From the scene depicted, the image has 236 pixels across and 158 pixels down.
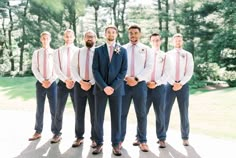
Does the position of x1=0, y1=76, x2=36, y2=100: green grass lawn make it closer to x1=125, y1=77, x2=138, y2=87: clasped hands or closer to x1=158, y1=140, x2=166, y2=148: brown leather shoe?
x1=158, y1=140, x2=166, y2=148: brown leather shoe

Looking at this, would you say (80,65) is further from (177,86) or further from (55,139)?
(177,86)

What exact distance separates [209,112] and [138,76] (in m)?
4.95

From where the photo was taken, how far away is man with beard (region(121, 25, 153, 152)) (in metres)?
3.91

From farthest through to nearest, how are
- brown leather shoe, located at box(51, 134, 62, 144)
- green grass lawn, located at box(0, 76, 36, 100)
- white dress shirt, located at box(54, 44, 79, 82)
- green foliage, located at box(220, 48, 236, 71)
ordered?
1. green foliage, located at box(220, 48, 236, 71)
2. green grass lawn, located at box(0, 76, 36, 100)
3. brown leather shoe, located at box(51, 134, 62, 144)
4. white dress shirt, located at box(54, 44, 79, 82)

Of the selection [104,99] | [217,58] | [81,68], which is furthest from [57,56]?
[217,58]

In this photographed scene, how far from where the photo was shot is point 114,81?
12.1 ft

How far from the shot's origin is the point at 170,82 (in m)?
4.20

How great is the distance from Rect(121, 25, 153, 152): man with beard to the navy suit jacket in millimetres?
206

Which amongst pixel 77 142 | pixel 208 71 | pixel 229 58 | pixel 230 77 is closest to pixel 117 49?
pixel 77 142

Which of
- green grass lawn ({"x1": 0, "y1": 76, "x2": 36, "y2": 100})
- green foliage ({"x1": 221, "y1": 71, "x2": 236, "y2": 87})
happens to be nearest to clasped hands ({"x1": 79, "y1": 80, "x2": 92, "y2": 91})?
green grass lawn ({"x1": 0, "y1": 76, "x2": 36, "y2": 100})

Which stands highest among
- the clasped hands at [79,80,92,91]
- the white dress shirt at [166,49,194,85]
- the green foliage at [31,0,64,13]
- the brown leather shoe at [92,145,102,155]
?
the green foliage at [31,0,64,13]

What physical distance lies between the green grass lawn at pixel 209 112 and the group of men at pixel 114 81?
6.29 ft

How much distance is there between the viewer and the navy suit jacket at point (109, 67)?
372 centimetres

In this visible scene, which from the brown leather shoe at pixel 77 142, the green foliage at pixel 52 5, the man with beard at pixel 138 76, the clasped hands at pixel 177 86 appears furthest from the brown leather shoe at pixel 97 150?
the green foliage at pixel 52 5
